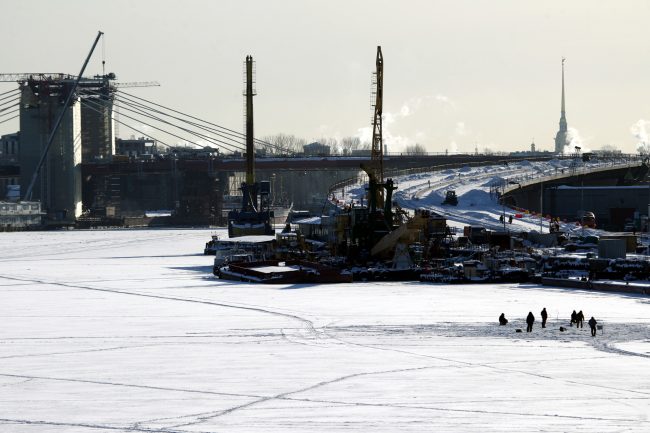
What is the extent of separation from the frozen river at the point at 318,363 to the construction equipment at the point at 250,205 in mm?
78985

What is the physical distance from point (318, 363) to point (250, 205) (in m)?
125

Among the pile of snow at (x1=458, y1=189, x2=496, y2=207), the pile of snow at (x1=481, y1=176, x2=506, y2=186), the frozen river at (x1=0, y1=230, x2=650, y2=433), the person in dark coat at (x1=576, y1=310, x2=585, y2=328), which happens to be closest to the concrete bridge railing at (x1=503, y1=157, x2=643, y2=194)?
the pile of snow at (x1=481, y1=176, x2=506, y2=186)

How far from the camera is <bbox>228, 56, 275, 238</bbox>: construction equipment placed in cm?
15412

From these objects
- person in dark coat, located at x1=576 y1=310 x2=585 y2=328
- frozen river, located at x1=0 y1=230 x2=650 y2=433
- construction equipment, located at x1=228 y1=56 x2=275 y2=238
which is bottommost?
frozen river, located at x1=0 y1=230 x2=650 y2=433

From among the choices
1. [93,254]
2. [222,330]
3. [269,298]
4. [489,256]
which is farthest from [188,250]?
[222,330]

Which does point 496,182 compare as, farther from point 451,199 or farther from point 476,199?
point 451,199

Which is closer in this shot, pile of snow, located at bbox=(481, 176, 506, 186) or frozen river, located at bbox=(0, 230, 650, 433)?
frozen river, located at bbox=(0, 230, 650, 433)

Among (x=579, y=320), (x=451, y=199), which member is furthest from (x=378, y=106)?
(x=579, y=320)

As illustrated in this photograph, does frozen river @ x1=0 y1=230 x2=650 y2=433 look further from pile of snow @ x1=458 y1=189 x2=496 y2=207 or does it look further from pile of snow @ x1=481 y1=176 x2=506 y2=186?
pile of snow @ x1=481 y1=176 x2=506 y2=186

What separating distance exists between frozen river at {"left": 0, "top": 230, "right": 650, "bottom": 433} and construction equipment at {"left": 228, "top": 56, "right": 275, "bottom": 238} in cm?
Answer: 7899

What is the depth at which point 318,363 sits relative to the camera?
1681 inches

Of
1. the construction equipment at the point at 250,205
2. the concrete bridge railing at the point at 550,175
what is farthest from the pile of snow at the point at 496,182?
the construction equipment at the point at 250,205

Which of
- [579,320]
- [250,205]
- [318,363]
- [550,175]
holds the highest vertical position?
[550,175]

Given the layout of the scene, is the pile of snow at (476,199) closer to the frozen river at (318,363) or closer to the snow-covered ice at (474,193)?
the snow-covered ice at (474,193)
